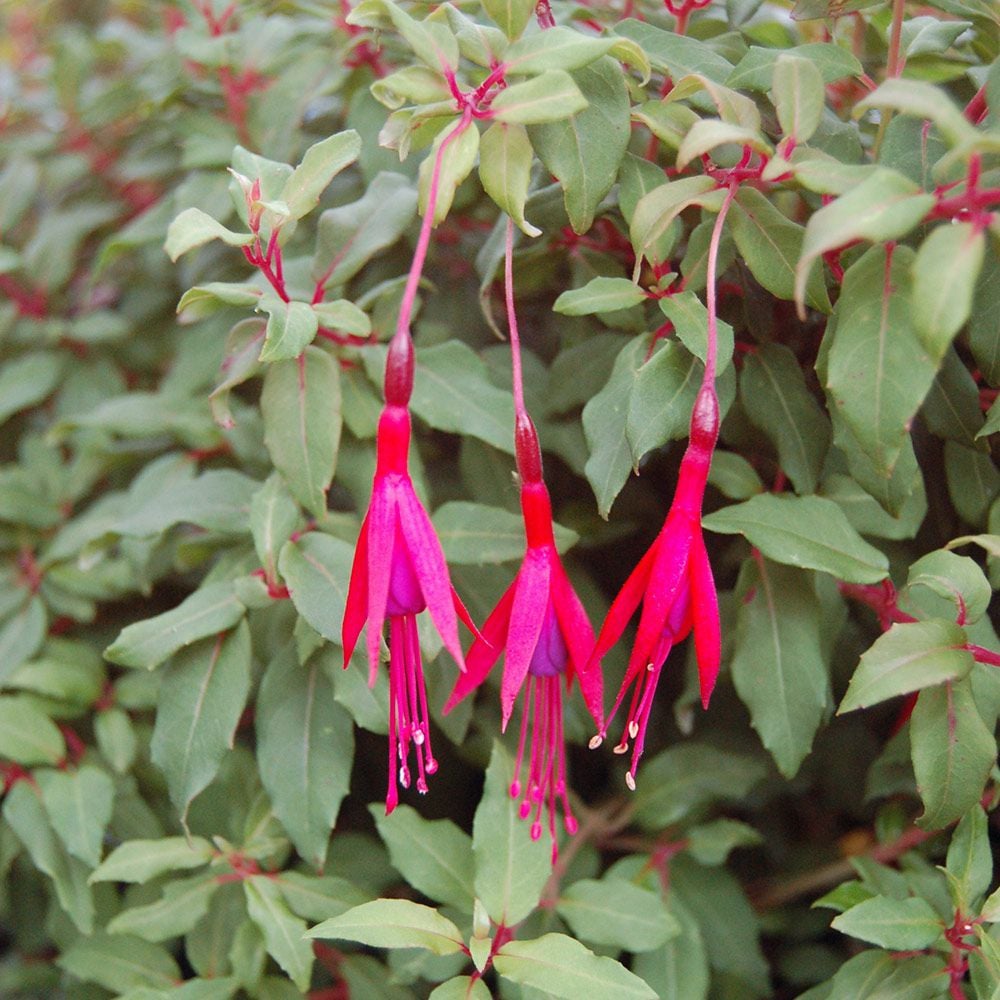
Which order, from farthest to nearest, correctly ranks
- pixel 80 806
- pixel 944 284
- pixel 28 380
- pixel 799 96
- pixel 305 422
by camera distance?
pixel 28 380, pixel 80 806, pixel 305 422, pixel 799 96, pixel 944 284

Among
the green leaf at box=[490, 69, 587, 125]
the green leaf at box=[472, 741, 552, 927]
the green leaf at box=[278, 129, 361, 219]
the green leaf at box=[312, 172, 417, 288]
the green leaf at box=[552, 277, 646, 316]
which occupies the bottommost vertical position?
the green leaf at box=[472, 741, 552, 927]

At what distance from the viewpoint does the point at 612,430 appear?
0.61 metres

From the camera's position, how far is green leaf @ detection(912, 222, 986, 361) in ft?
1.41

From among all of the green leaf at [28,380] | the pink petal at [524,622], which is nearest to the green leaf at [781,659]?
the pink petal at [524,622]

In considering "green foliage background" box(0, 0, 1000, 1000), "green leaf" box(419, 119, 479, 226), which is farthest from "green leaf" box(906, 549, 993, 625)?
"green leaf" box(419, 119, 479, 226)

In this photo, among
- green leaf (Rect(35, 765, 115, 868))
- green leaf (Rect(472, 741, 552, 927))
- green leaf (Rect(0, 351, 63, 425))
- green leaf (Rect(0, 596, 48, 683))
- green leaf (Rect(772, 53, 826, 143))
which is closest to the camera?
green leaf (Rect(772, 53, 826, 143))

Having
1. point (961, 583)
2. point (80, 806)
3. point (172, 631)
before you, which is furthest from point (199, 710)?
point (961, 583)

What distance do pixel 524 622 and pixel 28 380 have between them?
748 mm

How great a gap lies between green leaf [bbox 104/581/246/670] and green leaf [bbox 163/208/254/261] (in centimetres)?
26

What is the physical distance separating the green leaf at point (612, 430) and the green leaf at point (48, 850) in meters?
0.51

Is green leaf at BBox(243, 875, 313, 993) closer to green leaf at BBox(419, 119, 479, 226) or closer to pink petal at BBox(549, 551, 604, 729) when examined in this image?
pink petal at BBox(549, 551, 604, 729)

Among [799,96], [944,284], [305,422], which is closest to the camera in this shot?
[944,284]

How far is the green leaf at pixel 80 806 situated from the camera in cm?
74

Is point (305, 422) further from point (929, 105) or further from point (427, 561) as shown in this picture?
point (929, 105)
